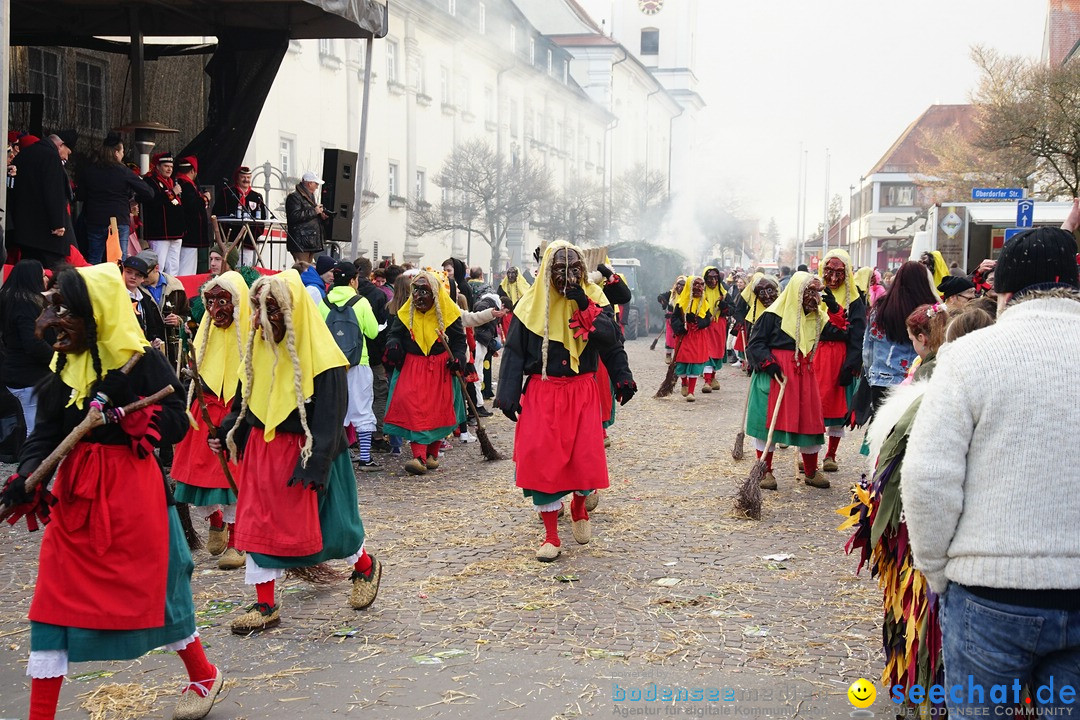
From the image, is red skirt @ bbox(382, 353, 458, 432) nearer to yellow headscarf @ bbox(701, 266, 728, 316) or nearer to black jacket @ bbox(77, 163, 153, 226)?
black jacket @ bbox(77, 163, 153, 226)

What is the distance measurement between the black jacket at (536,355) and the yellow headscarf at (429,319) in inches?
123

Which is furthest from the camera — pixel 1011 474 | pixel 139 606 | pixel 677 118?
pixel 677 118

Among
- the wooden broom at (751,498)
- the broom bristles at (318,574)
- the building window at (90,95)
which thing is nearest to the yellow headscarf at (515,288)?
the building window at (90,95)

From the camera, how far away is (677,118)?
279 ft

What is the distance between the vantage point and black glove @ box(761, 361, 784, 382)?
9.17 meters

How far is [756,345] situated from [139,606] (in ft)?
20.7

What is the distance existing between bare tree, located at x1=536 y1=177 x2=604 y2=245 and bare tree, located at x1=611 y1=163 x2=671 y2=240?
569cm

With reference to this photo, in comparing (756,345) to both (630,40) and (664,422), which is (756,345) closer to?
(664,422)

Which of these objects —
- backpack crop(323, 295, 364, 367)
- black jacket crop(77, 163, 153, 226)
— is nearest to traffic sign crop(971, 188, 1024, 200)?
backpack crop(323, 295, 364, 367)

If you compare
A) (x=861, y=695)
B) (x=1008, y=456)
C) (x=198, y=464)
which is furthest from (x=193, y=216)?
(x=1008, y=456)

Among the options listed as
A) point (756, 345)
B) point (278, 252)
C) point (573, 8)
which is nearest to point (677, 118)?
point (573, 8)

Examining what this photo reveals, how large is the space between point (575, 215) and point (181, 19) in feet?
91.1

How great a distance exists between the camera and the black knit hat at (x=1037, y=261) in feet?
9.43

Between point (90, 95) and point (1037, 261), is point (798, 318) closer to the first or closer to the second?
point (1037, 261)
